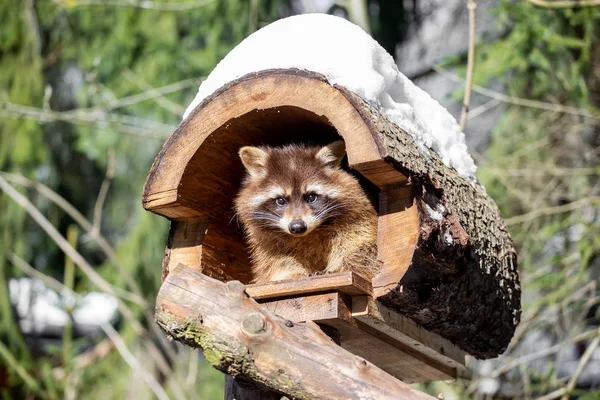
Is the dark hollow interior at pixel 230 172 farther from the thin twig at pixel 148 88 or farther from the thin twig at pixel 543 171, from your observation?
the thin twig at pixel 148 88

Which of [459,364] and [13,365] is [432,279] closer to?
[459,364]

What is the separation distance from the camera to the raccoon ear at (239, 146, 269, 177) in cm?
366

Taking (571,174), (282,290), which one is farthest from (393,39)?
(282,290)

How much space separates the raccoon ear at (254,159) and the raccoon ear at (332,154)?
26 cm

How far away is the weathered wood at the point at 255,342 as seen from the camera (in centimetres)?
264

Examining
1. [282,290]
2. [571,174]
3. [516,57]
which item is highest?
[516,57]

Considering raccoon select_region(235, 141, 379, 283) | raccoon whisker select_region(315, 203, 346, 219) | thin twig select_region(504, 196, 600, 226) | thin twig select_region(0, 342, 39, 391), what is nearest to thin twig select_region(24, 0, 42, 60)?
thin twig select_region(0, 342, 39, 391)

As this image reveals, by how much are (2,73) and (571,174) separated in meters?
5.11

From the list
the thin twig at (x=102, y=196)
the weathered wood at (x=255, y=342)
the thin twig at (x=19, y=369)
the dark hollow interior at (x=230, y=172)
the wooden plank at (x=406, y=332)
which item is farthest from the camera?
the thin twig at (x=19, y=369)

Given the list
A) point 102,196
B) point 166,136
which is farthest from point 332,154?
point 166,136

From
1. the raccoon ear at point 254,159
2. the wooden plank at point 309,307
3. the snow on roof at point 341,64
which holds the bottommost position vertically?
the wooden plank at point 309,307

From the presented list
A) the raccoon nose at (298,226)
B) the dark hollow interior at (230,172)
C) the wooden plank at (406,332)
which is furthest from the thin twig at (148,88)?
the wooden plank at (406,332)

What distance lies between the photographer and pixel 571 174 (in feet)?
18.9

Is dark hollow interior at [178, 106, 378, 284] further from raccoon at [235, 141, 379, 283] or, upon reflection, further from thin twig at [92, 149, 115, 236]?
thin twig at [92, 149, 115, 236]
